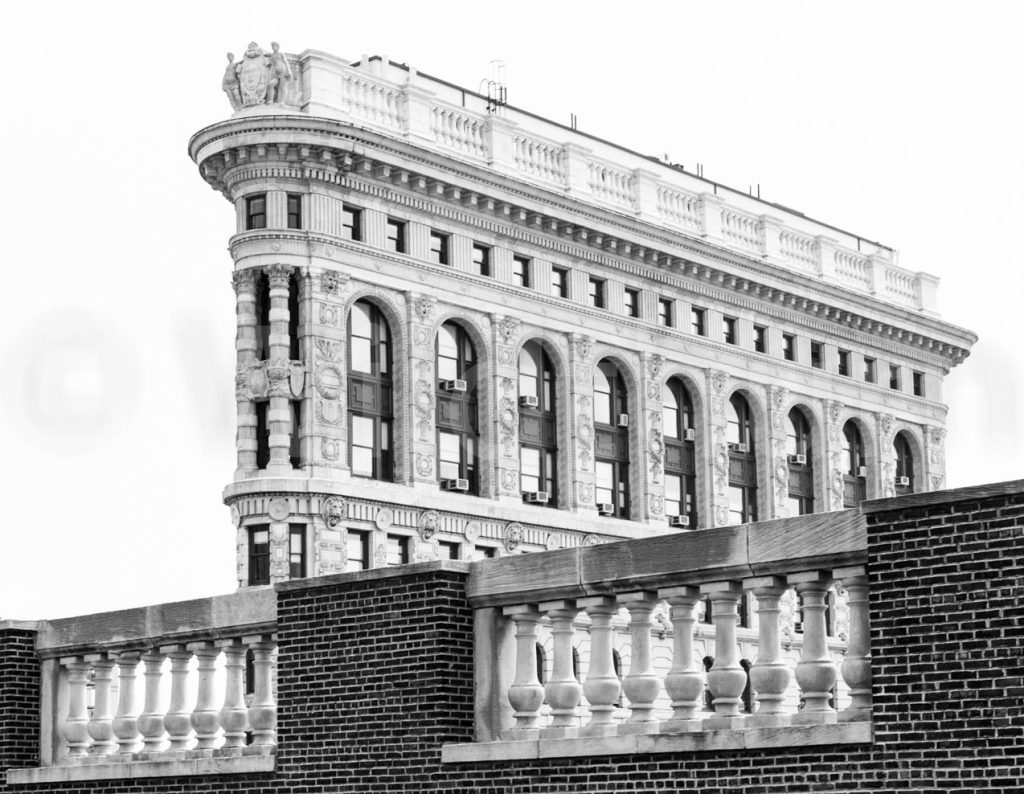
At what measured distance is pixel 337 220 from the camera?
6291 centimetres

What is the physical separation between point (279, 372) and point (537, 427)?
1217 cm

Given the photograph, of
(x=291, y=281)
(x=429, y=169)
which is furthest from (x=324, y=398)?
(x=429, y=169)

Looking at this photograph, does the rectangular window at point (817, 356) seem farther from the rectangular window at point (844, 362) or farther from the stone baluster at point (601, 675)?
the stone baluster at point (601, 675)

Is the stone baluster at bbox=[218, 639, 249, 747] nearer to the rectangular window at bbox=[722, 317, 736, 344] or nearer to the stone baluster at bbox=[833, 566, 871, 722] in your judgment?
the stone baluster at bbox=[833, 566, 871, 722]

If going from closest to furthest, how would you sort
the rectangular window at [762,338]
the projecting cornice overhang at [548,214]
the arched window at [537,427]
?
the projecting cornice overhang at [548,214], the arched window at [537,427], the rectangular window at [762,338]

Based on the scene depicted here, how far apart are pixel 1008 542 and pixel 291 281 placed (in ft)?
169

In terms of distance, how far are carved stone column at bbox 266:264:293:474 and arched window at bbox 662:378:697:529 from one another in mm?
19295

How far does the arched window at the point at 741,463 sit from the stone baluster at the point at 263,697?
6213cm

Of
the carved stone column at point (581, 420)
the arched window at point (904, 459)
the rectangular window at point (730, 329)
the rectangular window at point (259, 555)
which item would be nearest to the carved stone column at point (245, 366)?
the rectangular window at point (259, 555)

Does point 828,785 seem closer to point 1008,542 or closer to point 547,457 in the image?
point 1008,542

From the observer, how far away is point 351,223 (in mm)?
64062

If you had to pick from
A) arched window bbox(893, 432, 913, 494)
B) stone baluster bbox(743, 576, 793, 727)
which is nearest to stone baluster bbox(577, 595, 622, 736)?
stone baluster bbox(743, 576, 793, 727)

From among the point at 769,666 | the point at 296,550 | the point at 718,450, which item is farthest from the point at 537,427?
the point at 769,666

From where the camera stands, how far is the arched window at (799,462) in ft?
269
